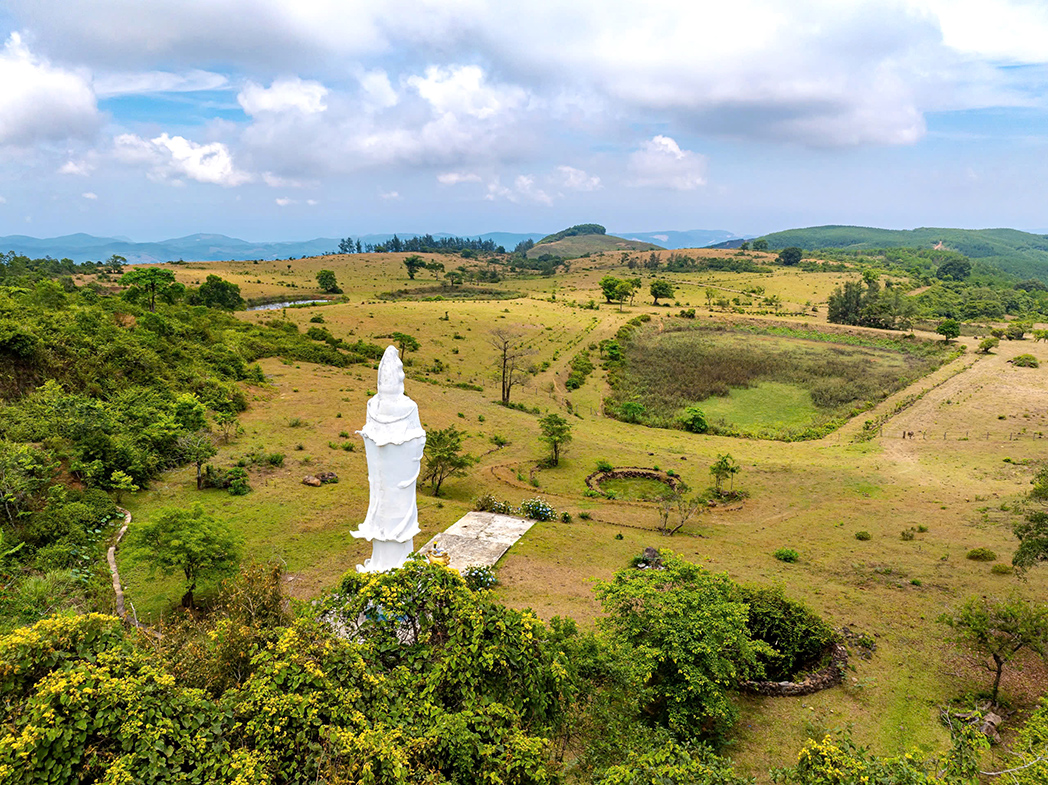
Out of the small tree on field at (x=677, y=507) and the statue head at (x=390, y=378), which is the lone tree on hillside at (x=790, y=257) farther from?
the statue head at (x=390, y=378)

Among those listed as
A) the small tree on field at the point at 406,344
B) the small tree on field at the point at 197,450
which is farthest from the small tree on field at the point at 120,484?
the small tree on field at the point at 406,344

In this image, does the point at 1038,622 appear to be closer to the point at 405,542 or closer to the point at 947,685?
the point at 947,685

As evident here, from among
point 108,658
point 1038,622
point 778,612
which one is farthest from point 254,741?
point 1038,622

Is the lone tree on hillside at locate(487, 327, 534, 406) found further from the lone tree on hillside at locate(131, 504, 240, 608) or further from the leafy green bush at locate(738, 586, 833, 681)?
the leafy green bush at locate(738, 586, 833, 681)

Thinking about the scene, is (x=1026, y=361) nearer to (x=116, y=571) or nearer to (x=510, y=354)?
(x=510, y=354)

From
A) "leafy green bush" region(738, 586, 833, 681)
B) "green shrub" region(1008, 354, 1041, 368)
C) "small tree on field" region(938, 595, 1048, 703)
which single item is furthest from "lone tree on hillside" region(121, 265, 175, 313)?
"green shrub" region(1008, 354, 1041, 368)

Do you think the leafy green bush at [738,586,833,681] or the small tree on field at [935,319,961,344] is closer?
the leafy green bush at [738,586,833,681]
